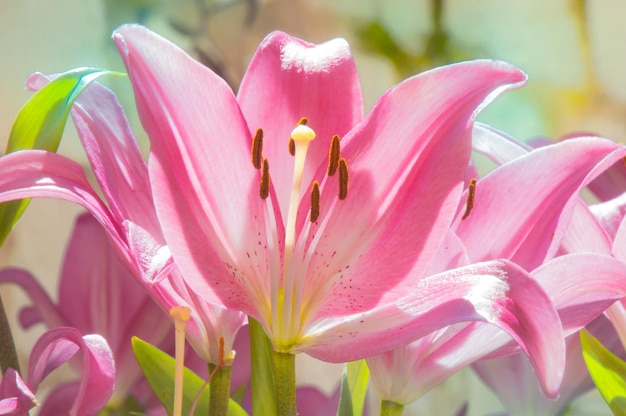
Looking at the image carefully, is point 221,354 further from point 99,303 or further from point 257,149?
point 99,303

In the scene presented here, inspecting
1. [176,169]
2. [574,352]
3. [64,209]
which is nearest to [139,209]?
[176,169]

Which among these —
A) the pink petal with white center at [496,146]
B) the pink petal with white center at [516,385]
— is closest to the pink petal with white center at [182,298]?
the pink petal with white center at [496,146]

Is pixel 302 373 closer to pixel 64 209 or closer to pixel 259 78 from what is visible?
pixel 64 209

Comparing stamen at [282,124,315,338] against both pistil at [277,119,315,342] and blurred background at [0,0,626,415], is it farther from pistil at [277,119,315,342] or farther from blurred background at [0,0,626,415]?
blurred background at [0,0,626,415]

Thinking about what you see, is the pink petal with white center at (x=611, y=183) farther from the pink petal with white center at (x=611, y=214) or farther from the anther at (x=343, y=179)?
the anther at (x=343, y=179)

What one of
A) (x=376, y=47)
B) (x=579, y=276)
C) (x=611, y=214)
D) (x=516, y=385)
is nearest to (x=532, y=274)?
(x=579, y=276)

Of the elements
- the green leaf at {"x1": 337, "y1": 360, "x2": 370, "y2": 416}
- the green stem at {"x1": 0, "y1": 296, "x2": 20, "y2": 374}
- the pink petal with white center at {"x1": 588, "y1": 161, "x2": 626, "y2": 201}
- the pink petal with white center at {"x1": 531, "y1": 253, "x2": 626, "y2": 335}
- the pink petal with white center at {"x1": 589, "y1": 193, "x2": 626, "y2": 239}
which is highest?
the pink petal with white center at {"x1": 531, "y1": 253, "x2": 626, "y2": 335}

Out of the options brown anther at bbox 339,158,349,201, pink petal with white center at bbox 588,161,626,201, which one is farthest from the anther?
pink petal with white center at bbox 588,161,626,201
